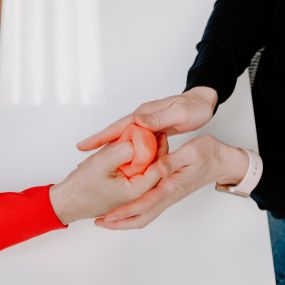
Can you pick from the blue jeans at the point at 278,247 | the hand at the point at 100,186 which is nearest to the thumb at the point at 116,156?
the hand at the point at 100,186

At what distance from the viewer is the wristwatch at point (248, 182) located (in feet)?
2.38

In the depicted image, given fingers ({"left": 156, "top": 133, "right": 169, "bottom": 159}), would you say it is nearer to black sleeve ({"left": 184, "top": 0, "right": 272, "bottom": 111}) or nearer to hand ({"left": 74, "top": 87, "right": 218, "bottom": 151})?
hand ({"left": 74, "top": 87, "right": 218, "bottom": 151})

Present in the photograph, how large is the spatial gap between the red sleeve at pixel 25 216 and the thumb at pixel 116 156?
112mm

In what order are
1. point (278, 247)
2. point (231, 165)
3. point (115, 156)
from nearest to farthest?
point (115, 156)
point (231, 165)
point (278, 247)

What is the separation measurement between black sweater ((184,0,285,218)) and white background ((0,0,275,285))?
0.17ft

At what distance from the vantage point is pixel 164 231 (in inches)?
27.7

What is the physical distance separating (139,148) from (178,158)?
8cm

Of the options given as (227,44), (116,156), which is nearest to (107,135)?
(116,156)

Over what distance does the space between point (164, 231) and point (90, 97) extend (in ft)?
0.93

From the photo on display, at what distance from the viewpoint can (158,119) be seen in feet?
2.13

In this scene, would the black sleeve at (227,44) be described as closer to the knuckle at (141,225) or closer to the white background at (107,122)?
the white background at (107,122)

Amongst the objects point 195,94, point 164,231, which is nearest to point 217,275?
point 164,231

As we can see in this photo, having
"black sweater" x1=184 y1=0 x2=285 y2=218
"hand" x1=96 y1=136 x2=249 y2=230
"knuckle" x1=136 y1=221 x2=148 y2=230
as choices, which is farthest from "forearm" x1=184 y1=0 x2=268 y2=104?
"knuckle" x1=136 y1=221 x2=148 y2=230

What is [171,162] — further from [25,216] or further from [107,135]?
[25,216]
